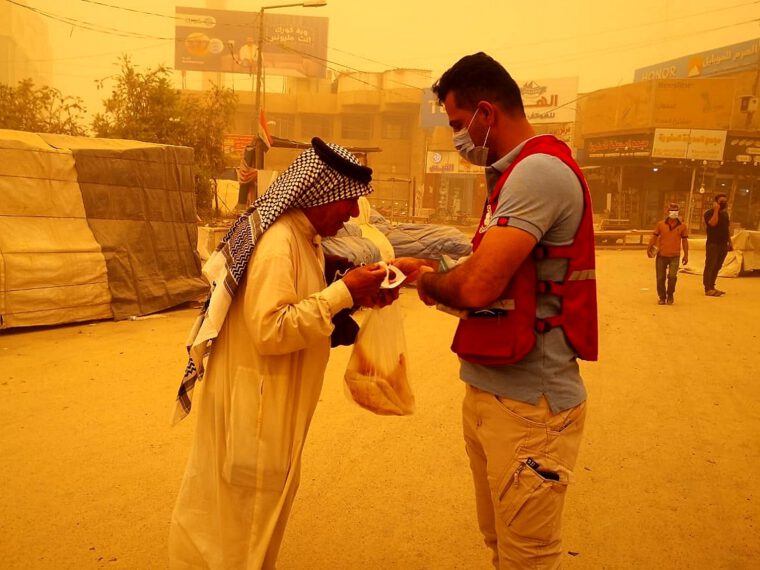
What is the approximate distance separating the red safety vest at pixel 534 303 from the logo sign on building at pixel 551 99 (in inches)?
1303

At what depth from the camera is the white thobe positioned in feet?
5.92

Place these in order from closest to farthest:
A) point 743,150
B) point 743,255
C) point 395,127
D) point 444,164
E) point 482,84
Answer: point 482,84 < point 743,255 < point 743,150 < point 444,164 < point 395,127

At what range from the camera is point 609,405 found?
480cm

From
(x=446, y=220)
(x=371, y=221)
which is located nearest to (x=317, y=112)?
(x=446, y=220)

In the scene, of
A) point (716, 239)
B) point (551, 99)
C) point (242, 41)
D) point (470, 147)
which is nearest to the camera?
point (470, 147)

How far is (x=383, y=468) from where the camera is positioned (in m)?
3.57

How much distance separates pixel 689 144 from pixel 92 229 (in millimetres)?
27394

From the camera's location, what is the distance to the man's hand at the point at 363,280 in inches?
73.8

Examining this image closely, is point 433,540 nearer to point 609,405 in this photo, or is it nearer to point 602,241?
point 609,405

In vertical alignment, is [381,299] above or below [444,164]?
below

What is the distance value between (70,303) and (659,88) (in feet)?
95.4

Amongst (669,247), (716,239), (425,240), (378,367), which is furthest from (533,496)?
(716,239)

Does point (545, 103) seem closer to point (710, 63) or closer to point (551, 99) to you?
point (551, 99)

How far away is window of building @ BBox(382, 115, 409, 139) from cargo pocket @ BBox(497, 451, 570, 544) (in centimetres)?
3937
